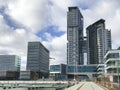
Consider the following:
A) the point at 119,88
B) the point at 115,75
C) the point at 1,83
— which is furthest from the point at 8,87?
the point at 119,88

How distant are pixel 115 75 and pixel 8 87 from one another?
5295 centimetres

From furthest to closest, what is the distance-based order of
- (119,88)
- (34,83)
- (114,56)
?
1. (114,56)
2. (34,83)
3. (119,88)

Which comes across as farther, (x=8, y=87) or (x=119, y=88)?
(x=8, y=87)

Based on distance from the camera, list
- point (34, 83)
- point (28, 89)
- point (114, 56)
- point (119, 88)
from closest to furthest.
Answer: point (119, 88) → point (34, 83) → point (28, 89) → point (114, 56)

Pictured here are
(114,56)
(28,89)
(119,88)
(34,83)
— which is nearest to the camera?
(119,88)

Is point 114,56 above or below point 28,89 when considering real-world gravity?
above

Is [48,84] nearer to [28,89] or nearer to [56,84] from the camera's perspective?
[56,84]

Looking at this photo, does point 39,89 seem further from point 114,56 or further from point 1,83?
point 114,56

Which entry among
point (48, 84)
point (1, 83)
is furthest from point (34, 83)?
point (1, 83)

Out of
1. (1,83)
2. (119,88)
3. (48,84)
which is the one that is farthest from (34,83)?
(119,88)

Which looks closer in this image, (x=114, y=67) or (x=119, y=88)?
(x=119, y=88)

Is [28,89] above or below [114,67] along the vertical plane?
below

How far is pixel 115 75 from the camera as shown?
404 feet

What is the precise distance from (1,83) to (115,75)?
54.9 m
